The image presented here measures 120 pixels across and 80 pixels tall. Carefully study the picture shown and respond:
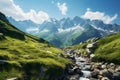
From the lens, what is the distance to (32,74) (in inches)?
4596

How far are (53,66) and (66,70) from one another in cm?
1477

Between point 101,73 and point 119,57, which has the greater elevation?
point 119,57

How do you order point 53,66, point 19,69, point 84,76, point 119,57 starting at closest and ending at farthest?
point 19,69 → point 53,66 → point 84,76 → point 119,57

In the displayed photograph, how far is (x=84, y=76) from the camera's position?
146875 millimetres

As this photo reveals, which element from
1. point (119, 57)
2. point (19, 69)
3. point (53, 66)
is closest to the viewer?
point (19, 69)

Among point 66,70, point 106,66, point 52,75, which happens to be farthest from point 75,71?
point 106,66

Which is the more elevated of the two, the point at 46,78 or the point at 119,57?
the point at 119,57

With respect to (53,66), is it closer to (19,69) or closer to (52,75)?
(52,75)

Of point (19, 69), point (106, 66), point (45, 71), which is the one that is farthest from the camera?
point (106, 66)

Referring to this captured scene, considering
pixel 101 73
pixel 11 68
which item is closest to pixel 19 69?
pixel 11 68

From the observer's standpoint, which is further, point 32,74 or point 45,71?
point 45,71

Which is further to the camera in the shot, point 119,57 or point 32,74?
point 119,57

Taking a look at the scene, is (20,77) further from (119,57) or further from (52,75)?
(119,57)

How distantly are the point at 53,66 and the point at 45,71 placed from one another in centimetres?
1187
